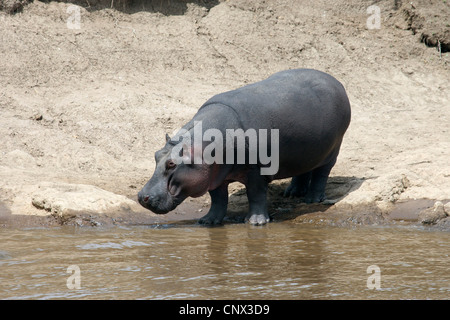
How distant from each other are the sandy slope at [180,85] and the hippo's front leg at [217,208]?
1.92ft

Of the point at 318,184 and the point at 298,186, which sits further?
the point at 298,186

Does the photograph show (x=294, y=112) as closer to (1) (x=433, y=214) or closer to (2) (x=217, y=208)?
(2) (x=217, y=208)

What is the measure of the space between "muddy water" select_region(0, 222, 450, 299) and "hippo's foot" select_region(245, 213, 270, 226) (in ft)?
0.63

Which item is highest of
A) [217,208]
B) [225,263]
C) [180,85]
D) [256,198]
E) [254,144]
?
[180,85]

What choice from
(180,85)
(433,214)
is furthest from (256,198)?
(180,85)

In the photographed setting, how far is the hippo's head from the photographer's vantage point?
712 centimetres

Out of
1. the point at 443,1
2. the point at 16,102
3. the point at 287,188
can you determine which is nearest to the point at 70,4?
the point at 16,102

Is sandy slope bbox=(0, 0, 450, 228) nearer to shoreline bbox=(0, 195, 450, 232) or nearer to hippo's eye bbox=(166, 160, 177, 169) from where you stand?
shoreline bbox=(0, 195, 450, 232)

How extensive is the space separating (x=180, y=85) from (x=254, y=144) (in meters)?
4.49

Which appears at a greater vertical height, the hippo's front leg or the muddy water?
the hippo's front leg

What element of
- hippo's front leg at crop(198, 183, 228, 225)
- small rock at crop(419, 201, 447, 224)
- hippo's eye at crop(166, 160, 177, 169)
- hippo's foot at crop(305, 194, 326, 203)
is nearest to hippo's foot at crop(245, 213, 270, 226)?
hippo's front leg at crop(198, 183, 228, 225)

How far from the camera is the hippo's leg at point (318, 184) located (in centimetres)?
852

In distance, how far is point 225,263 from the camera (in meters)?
5.92

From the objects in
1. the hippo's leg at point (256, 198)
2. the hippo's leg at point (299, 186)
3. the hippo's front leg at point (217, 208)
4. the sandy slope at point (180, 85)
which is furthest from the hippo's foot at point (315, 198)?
the hippo's front leg at point (217, 208)
